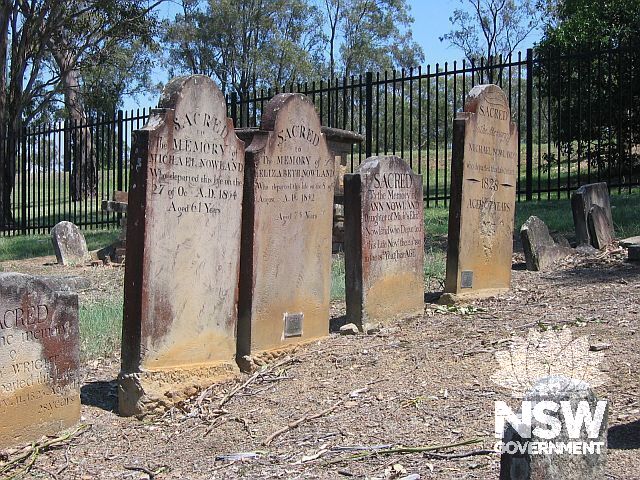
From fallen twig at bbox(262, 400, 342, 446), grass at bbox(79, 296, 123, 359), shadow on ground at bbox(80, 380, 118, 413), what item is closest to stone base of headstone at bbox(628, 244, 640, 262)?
fallen twig at bbox(262, 400, 342, 446)

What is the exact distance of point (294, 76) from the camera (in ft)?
142

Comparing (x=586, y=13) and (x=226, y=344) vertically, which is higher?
(x=586, y=13)

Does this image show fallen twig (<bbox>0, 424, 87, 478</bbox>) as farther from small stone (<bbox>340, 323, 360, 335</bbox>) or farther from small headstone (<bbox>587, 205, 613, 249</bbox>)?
small headstone (<bbox>587, 205, 613, 249</bbox>)

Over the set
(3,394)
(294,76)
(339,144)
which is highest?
(294,76)

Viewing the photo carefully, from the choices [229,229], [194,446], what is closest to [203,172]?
[229,229]

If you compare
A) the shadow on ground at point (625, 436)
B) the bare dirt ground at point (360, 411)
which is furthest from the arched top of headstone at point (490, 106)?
the shadow on ground at point (625, 436)

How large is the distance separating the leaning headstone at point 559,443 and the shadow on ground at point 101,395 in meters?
3.28

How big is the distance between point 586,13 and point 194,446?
53.8ft

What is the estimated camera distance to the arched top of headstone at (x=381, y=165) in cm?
704

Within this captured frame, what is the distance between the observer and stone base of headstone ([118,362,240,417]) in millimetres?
5621

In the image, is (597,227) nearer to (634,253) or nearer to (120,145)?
(634,253)

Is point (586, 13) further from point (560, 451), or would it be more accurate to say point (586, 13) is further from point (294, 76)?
point (294, 76)

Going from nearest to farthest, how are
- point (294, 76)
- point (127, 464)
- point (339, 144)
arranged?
point (127, 464) → point (339, 144) → point (294, 76)

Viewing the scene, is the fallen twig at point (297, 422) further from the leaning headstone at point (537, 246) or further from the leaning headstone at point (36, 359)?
the leaning headstone at point (537, 246)
